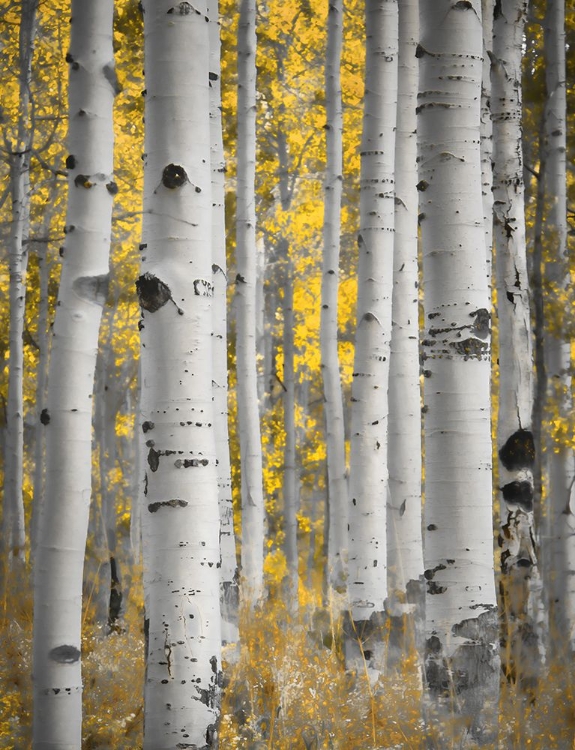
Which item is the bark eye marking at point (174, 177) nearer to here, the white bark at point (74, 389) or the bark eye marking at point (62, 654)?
the white bark at point (74, 389)

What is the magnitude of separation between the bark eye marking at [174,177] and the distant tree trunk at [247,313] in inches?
187

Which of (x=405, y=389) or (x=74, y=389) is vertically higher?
(x=405, y=389)

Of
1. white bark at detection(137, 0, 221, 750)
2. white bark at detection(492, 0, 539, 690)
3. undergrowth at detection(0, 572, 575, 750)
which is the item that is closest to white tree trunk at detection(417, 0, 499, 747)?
undergrowth at detection(0, 572, 575, 750)

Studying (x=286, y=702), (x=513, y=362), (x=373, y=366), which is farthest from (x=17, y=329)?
(x=286, y=702)

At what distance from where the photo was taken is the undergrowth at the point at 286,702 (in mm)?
3514

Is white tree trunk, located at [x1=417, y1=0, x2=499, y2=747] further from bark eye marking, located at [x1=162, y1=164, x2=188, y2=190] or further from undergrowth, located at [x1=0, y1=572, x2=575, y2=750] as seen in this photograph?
bark eye marking, located at [x1=162, y1=164, x2=188, y2=190]

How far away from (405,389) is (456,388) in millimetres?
2672

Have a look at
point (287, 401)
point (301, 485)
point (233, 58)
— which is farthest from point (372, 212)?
point (301, 485)

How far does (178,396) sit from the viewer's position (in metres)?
3.01

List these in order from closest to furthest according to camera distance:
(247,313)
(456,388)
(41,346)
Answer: (456,388) → (247,313) → (41,346)

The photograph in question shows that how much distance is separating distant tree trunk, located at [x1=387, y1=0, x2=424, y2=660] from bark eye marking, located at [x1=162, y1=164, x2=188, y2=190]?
3308 mm

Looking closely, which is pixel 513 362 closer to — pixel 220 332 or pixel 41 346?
pixel 220 332

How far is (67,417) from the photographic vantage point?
3.95 m

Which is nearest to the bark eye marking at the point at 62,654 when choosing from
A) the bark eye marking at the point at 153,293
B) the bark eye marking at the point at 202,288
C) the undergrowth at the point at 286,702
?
the undergrowth at the point at 286,702
